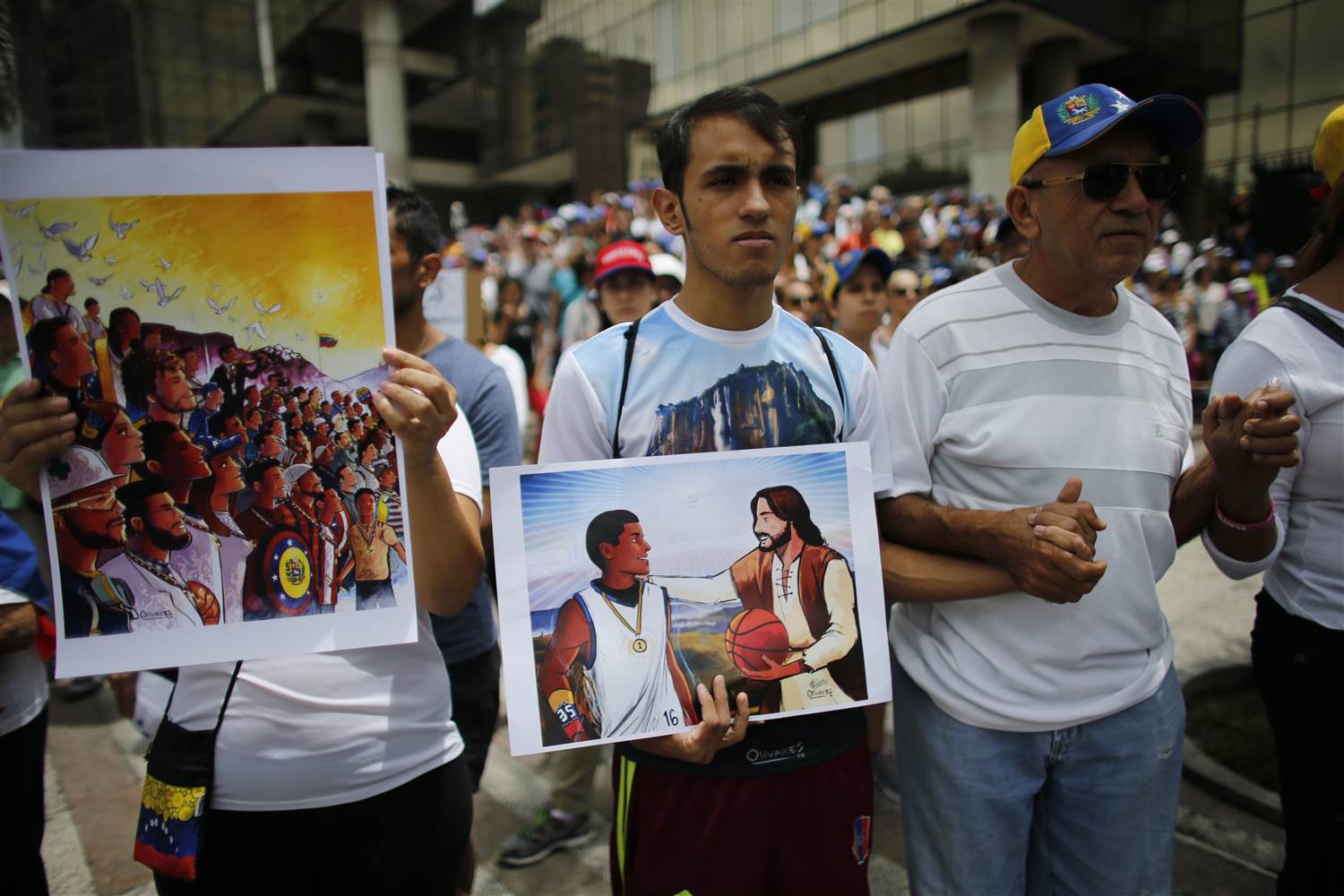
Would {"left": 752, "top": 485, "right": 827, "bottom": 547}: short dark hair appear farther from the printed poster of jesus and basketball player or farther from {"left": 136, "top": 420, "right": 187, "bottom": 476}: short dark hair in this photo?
{"left": 136, "top": 420, "right": 187, "bottom": 476}: short dark hair

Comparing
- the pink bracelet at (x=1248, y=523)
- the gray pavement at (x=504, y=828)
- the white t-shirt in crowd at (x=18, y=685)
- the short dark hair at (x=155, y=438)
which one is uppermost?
the short dark hair at (x=155, y=438)

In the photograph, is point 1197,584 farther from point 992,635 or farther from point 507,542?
point 507,542

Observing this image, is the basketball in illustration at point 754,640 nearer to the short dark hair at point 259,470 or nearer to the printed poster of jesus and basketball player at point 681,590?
the printed poster of jesus and basketball player at point 681,590

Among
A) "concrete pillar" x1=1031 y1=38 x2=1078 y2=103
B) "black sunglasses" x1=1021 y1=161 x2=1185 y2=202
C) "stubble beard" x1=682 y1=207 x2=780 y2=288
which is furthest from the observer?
"concrete pillar" x1=1031 y1=38 x2=1078 y2=103

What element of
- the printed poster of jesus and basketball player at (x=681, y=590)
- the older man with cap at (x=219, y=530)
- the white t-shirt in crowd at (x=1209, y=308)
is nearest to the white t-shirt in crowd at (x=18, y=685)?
the older man with cap at (x=219, y=530)

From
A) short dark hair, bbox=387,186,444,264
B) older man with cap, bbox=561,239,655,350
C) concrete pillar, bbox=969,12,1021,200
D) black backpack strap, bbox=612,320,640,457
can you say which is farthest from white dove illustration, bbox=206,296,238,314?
concrete pillar, bbox=969,12,1021,200

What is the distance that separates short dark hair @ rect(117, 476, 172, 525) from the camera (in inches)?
52.5

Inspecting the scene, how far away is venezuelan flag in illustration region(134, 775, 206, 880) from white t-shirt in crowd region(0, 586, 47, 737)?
74cm

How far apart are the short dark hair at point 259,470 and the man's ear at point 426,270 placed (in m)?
1.19

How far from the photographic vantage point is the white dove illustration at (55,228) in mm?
1244

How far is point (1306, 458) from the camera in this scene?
203 cm

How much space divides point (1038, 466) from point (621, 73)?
31.7m

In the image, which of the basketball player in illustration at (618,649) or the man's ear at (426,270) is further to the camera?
the man's ear at (426,270)

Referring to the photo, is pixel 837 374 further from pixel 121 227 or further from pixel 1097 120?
pixel 121 227
